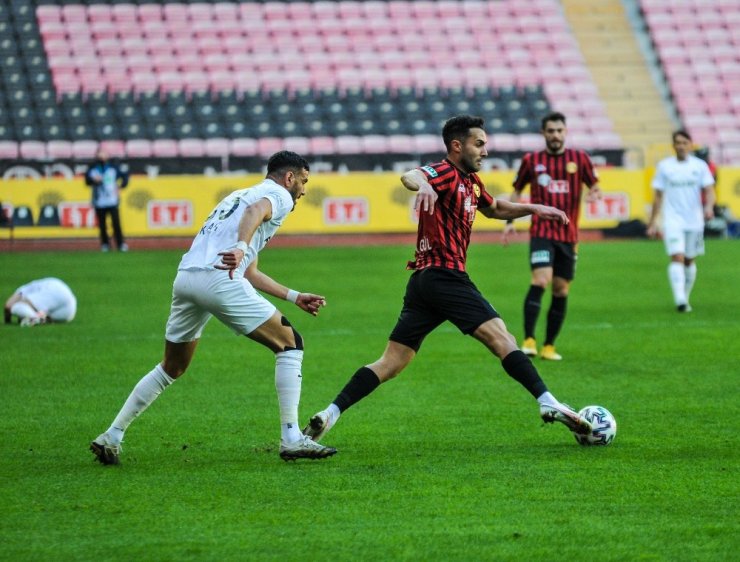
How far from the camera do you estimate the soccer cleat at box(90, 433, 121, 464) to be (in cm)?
688

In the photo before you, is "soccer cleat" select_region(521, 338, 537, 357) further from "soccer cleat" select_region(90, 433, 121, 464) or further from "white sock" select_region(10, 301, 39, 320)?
"white sock" select_region(10, 301, 39, 320)

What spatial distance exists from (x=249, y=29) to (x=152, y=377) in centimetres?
2833

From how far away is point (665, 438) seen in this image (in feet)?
25.1

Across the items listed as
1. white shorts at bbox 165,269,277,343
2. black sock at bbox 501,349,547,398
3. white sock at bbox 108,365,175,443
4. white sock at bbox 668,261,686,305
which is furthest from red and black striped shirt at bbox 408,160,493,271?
white sock at bbox 668,261,686,305

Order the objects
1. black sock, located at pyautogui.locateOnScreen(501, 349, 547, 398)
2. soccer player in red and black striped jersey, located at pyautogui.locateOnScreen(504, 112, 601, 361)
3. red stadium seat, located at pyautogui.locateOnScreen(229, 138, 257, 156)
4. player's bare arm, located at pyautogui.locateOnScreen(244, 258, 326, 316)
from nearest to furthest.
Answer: player's bare arm, located at pyautogui.locateOnScreen(244, 258, 326, 316)
black sock, located at pyautogui.locateOnScreen(501, 349, 547, 398)
soccer player in red and black striped jersey, located at pyautogui.locateOnScreen(504, 112, 601, 361)
red stadium seat, located at pyautogui.locateOnScreen(229, 138, 257, 156)

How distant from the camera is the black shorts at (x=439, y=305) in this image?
736 centimetres

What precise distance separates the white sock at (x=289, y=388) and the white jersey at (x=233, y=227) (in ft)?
1.76

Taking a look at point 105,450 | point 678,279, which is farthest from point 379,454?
point 678,279

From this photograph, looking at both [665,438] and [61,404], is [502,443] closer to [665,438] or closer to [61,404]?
[665,438]

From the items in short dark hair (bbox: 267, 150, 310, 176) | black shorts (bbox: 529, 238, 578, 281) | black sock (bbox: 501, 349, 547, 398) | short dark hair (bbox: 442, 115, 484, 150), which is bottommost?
black sock (bbox: 501, 349, 547, 398)

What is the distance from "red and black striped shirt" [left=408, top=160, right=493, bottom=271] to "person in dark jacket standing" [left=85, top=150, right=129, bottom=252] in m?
17.5

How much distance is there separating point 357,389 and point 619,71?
29816 mm

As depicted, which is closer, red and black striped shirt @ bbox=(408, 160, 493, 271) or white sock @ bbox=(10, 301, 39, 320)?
red and black striped shirt @ bbox=(408, 160, 493, 271)

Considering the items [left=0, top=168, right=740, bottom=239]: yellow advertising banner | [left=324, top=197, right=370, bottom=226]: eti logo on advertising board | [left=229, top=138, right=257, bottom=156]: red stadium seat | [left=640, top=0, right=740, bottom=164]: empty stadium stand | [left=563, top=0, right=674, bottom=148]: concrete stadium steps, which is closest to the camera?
[left=0, top=168, right=740, bottom=239]: yellow advertising banner
